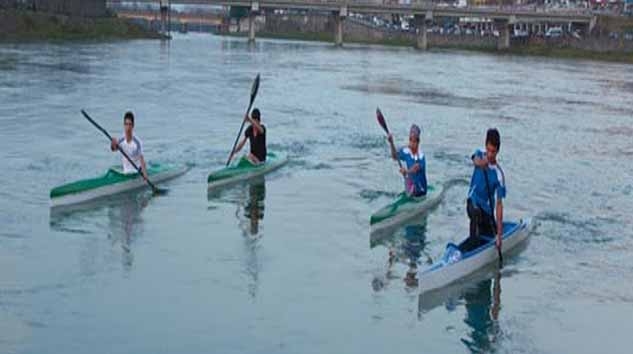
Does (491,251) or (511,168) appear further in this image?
(511,168)

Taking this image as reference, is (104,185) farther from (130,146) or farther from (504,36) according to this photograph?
(504,36)

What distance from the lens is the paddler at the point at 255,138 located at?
20750 millimetres

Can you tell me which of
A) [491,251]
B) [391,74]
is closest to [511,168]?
[491,251]

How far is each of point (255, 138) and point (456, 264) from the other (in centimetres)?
850

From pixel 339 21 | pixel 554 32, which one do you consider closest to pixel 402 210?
pixel 339 21

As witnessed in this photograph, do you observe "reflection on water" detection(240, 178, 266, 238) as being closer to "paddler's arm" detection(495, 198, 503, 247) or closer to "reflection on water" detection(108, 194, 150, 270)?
"reflection on water" detection(108, 194, 150, 270)

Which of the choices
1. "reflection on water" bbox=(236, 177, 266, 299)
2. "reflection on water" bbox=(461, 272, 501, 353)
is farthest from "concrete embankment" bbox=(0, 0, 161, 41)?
"reflection on water" bbox=(461, 272, 501, 353)

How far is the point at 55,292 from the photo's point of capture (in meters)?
12.9

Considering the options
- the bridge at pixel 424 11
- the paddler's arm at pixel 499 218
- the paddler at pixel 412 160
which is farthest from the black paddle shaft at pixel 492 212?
the bridge at pixel 424 11

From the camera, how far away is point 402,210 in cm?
1747

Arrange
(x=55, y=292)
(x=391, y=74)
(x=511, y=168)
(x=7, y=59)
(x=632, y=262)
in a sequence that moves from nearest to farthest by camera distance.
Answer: (x=55, y=292) → (x=632, y=262) → (x=511, y=168) → (x=7, y=59) → (x=391, y=74)

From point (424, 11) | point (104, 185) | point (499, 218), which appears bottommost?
point (104, 185)

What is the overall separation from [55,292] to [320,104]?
92.5 feet

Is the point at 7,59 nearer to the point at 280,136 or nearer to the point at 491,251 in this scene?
the point at 280,136
